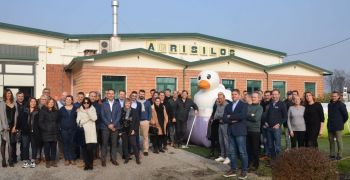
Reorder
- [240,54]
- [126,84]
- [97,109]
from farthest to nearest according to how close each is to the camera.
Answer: [240,54] → [126,84] → [97,109]

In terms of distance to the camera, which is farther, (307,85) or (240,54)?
(240,54)

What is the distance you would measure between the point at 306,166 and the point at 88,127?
16.1 feet

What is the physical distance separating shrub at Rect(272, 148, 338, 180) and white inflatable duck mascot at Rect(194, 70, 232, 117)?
5.50m

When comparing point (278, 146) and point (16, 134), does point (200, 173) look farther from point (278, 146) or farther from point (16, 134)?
point (16, 134)

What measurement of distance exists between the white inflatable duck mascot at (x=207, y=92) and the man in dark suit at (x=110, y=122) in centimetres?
333

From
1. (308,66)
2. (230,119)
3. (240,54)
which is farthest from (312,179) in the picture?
(240,54)

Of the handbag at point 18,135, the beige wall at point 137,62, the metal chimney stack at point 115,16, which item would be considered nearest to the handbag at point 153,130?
the handbag at point 18,135

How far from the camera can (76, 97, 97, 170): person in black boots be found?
8.88 metres

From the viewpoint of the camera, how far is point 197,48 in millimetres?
27578

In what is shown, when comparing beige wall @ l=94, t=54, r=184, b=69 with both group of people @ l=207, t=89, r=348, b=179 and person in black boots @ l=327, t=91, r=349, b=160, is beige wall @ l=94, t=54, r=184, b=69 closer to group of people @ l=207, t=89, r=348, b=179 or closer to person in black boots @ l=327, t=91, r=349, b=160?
group of people @ l=207, t=89, r=348, b=179

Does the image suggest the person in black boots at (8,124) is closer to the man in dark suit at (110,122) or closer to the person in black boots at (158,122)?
the man in dark suit at (110,122)

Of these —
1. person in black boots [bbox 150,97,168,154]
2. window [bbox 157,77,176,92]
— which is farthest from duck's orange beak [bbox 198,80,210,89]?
window [bbox 157,77,176,92]

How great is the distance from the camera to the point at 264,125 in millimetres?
9617

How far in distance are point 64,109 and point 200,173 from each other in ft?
11.5
